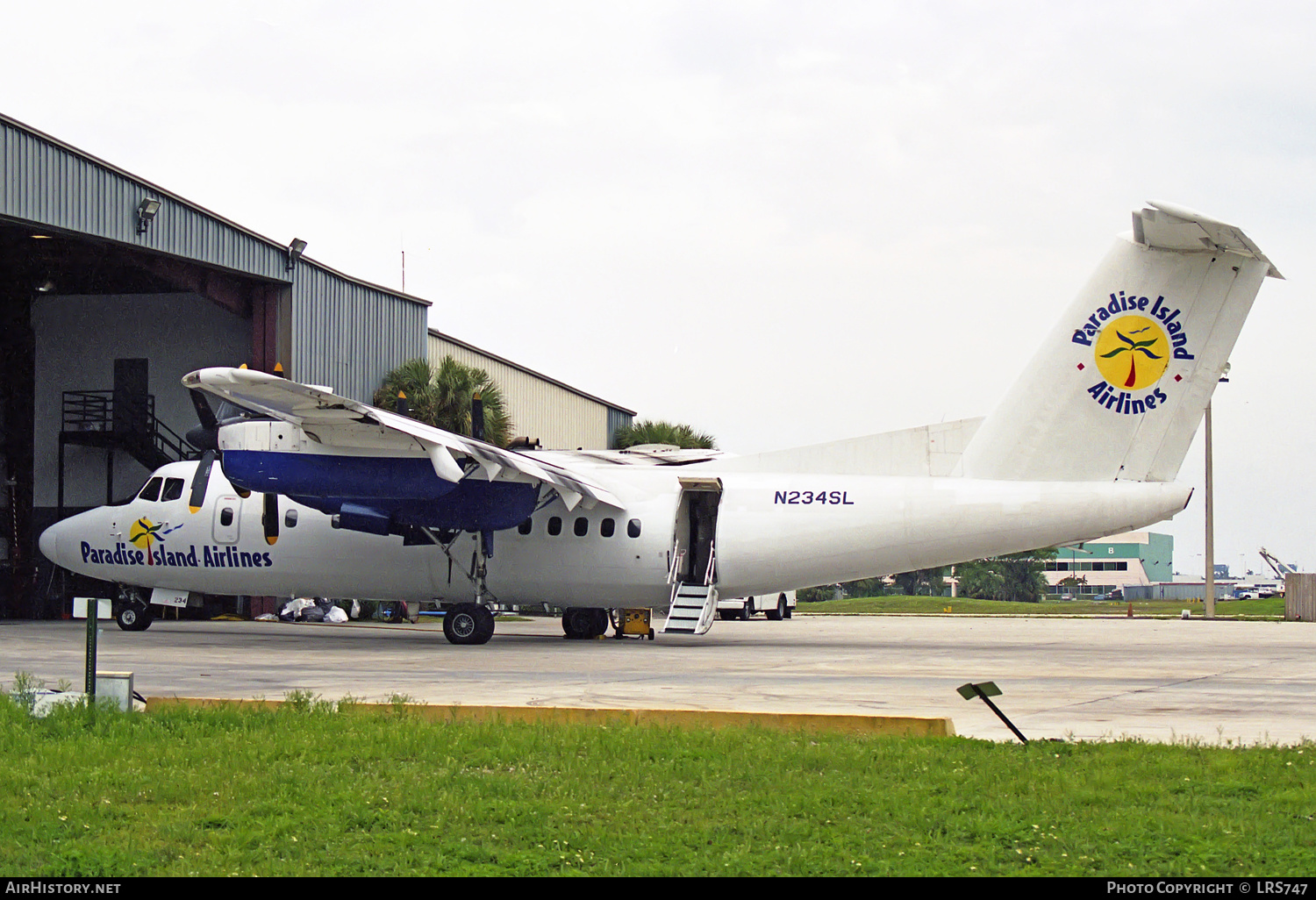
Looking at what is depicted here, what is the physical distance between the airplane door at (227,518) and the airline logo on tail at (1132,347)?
1534 cm

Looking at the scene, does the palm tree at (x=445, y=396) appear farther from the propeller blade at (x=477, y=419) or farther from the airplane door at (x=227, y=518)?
the airplane door at (x=227, y=518)

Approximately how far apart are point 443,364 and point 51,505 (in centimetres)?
1227

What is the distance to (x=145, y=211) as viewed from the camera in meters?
29.4

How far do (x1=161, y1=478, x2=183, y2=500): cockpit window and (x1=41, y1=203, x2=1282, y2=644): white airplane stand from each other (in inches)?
1.5

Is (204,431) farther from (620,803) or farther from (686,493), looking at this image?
(620,803)

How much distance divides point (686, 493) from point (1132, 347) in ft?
26.0

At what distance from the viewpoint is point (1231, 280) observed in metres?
19.1

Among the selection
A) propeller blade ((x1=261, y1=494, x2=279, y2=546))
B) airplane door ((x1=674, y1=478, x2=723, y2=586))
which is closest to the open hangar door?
propeller blade ((x1=261, y1=494, x2=279, y2=546))

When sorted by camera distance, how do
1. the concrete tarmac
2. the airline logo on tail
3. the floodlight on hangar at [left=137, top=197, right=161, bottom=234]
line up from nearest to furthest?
the concrete tarmac < the airline logo on tail < the floodlight on hangar at [left=137, top=197, right=161, bottom=234]

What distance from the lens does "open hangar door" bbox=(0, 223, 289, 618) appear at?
119 feet

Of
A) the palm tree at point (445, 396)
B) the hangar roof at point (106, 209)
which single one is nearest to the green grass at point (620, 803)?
the hangar roof at point (106, 209)

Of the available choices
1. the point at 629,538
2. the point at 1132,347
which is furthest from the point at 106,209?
the point at 1132,347

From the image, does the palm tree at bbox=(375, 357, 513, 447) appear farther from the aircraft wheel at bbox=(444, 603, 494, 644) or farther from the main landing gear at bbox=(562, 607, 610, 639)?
the aircraft wheel at bbox=(444, 603, 494, 644)

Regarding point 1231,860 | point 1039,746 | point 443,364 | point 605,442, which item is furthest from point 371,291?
point 1231,860
